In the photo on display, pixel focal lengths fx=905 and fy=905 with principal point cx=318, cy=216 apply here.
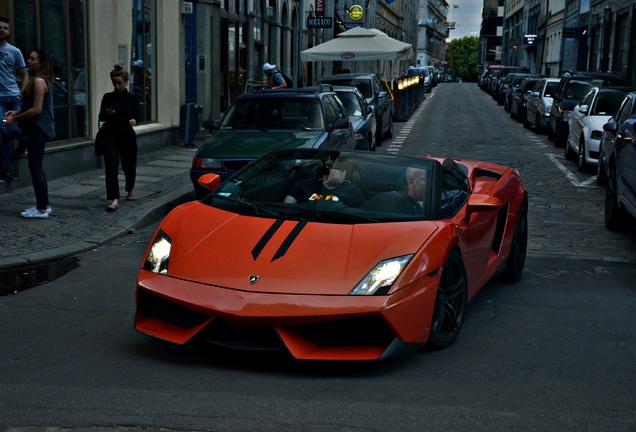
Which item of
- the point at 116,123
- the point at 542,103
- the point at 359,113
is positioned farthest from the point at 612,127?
the point at 542,103

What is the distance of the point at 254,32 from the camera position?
95.5ft

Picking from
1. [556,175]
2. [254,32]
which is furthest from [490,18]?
[556,175]

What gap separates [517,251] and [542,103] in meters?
19.2

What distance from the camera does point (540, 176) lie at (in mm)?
15992

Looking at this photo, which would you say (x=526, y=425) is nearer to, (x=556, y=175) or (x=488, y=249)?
(x=488, y=249)

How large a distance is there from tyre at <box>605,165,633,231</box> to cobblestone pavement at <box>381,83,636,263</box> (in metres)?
0.11

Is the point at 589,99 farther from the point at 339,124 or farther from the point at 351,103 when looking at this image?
the point at 339,124

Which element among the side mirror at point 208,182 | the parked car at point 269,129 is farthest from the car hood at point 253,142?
the side mirror at point 208,182

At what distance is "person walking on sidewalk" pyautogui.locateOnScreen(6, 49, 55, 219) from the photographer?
31.1 ft

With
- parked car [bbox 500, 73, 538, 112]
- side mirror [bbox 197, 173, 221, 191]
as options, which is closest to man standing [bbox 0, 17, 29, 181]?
side mirror [bbox 197, 173, 221, 191]

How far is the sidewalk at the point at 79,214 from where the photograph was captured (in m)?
8.35

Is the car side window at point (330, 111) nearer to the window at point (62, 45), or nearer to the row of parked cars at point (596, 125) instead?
the row of parked cars at point (596, 125)

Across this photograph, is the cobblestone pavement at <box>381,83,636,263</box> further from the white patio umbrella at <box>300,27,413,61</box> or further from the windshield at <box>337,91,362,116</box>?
the white patio umbrella at <box>300,27,413,61</box>

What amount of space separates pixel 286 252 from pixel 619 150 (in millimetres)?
6486
